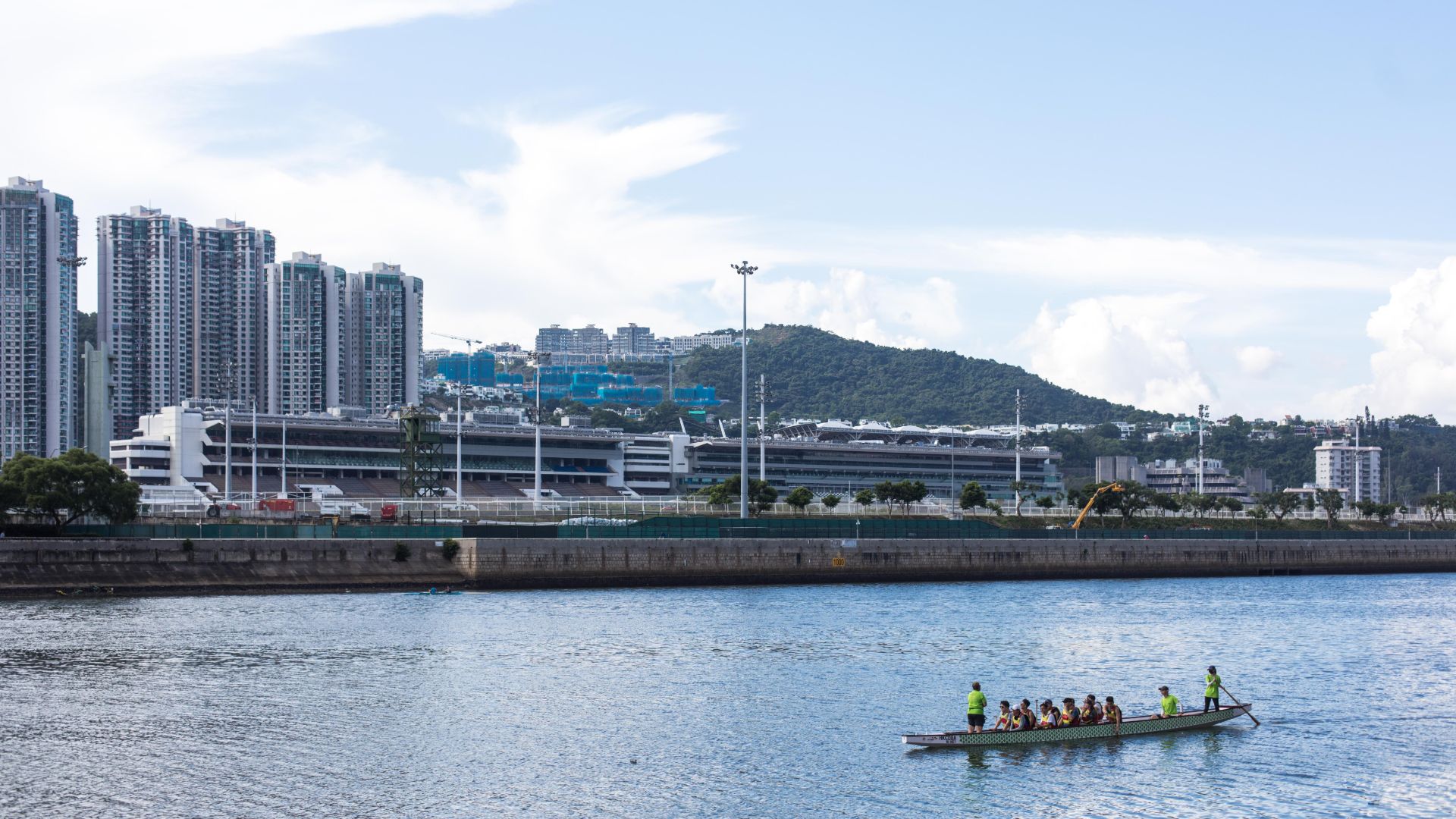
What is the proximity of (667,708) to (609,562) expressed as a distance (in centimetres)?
4429

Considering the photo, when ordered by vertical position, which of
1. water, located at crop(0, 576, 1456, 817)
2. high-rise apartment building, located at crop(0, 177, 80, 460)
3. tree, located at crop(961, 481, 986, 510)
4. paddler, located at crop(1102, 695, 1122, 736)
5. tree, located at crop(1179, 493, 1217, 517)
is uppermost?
high-rise apartment building, located at crop(0, 177, 80, 460)

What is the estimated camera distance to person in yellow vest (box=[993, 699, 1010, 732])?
45781 mm

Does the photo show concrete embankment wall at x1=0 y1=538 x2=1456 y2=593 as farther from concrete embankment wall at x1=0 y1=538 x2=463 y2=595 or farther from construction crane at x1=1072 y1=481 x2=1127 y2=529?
construction crane at x1=1072 y1=481 x2=1127 y2=529

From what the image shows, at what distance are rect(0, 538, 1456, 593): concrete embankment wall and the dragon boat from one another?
50.7 meters

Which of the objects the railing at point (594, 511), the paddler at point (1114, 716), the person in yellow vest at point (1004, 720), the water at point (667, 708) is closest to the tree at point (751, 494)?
the railing at point (594, 511)

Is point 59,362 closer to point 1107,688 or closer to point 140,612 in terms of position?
point 140,612

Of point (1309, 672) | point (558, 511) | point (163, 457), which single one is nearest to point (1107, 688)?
point (1309, 672)

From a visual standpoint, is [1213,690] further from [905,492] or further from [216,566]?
[905,492]

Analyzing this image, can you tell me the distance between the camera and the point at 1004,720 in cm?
4622

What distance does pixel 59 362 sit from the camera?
191 meters

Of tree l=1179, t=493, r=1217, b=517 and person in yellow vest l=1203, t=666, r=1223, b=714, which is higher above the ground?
tree l=1179, t=493, r=1217, b=517

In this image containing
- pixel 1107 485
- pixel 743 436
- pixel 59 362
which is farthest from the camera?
pixel 59 362

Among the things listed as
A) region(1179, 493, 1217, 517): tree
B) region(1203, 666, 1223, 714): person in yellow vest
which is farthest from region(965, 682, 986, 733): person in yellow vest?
region(1179, 493, 1217, 517): tree

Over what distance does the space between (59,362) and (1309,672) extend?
17034 cm
